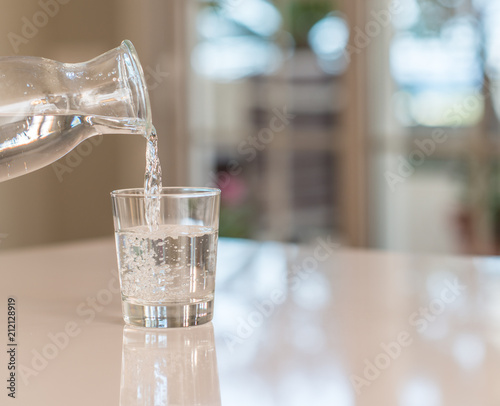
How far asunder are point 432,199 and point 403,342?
218cm

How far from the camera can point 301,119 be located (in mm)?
3096

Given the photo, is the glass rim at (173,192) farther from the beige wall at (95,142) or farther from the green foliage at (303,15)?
the beige wall at (95,142)

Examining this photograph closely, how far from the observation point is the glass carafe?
68 centimetres

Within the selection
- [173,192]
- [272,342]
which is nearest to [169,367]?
[272,342]

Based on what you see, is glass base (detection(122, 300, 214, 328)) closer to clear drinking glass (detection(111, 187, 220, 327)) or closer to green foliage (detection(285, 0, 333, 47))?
clear drinking glass (detection(111, 187, 220, 327))

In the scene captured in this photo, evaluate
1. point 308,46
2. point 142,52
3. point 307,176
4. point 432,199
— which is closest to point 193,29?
point 142,52

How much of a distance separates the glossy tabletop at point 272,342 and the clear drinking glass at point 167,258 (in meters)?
0.02

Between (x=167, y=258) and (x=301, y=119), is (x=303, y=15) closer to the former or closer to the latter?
(x=301, y=119)

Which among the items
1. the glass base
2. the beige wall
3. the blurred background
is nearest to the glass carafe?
the glass base

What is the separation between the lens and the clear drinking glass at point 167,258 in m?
0.70

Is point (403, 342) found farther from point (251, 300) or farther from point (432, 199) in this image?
point (432, 199)

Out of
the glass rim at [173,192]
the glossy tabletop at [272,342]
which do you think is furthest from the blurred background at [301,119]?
the glass rim at [173,192]

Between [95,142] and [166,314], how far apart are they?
295 centimetres

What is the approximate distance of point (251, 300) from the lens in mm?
878
